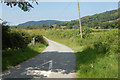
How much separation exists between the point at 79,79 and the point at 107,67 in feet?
5.01

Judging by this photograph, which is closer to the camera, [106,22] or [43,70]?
[43,70]

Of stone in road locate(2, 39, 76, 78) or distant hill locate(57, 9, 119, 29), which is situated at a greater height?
distant hill locate(57, 9, 119, 29)

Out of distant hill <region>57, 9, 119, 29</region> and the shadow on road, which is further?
distant hill <region>57, 9, 119, 29</region>

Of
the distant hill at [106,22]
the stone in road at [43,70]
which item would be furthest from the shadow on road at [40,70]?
the distant hill at [106,22]

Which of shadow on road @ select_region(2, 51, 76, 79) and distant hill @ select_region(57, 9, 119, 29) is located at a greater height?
distant hill @ select_region(57, 9, 119, 29)

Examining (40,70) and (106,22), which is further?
(106,22)

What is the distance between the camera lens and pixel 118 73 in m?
4.55

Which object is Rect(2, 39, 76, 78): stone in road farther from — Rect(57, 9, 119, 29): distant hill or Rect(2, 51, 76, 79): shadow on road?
Rect(57, 9, 119, 29): distant hill

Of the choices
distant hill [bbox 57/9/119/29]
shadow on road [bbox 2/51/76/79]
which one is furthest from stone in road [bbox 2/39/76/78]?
distant hill [bbox 57/9/119/29]

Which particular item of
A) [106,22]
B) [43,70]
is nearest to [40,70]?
[43,70]

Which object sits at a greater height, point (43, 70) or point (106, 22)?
point (106, 22)

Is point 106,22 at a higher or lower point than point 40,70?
higher

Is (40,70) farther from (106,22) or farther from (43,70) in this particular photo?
(106,22)

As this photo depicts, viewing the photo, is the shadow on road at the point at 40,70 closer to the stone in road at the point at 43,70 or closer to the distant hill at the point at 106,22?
the stone in road at the point at 43,70
